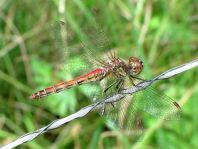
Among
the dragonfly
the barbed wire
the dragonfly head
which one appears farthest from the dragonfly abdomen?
the barbed wire

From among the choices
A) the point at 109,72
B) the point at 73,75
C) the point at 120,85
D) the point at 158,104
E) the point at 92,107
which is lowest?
the point at 92,107

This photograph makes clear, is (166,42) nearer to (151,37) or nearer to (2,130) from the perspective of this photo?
(151,37)

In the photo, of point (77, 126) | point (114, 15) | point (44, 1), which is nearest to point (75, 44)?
point (77, 126)

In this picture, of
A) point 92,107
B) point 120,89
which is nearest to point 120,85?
point 120,89

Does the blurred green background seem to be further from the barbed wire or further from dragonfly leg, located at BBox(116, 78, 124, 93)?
the barbed wire

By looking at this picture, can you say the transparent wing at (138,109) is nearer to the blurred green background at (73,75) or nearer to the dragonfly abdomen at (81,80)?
the dragonfly abdomen at (81,80)

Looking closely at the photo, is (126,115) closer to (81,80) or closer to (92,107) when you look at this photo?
(81,80)
